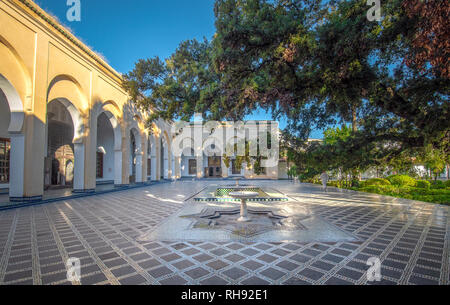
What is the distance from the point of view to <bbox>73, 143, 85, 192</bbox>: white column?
1022 centimetres

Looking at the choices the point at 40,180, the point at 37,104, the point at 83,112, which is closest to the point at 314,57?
the point at 37,104

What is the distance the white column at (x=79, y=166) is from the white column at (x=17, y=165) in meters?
2.76

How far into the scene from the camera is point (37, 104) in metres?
7.76

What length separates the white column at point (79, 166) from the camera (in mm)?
10219

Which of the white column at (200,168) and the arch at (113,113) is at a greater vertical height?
the arch at (113,113)

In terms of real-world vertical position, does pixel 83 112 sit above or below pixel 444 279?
above

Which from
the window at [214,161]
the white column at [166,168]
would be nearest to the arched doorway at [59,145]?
the white column at [166,168]

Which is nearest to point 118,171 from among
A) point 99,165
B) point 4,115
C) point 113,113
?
point 113,113

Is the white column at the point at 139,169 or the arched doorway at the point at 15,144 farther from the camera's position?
the white column at the point at 139,169

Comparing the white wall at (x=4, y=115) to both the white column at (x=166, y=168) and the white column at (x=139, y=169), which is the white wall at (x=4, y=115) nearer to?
the white column at (x=139, y=169)

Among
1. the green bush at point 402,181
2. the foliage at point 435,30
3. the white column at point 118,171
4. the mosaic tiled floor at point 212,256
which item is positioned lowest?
the mosaic tiled floor at point 212,256

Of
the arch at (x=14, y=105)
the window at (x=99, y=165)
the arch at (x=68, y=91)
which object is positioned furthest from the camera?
the window at (x=99, y=165)

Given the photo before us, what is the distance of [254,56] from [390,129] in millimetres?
4226

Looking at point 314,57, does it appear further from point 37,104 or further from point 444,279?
point 37,104
